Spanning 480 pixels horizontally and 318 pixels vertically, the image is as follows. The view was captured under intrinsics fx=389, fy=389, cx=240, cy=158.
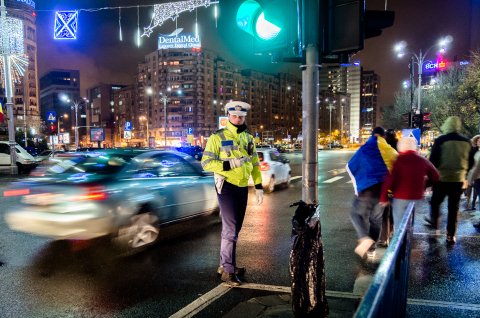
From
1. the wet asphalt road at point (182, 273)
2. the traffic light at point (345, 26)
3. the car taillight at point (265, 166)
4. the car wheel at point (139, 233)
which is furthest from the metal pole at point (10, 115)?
the traffic light at point (345, 26)

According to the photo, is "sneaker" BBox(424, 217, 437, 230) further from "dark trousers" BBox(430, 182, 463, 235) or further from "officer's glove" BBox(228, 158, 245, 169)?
"officer's glove" BBox(228, 158, 245, 169)

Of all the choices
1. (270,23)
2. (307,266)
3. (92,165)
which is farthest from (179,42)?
(307,266)

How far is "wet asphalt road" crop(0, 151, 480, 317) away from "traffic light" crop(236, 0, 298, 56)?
2.62 meters

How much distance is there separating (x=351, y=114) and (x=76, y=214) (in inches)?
7907

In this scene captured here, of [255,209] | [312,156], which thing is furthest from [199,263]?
[255,209]

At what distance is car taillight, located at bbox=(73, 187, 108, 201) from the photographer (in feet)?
18.5

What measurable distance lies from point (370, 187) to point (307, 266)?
7.71 feet

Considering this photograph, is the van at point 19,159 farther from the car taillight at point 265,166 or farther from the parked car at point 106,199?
the parked car at point 106,199

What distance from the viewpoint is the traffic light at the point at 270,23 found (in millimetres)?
3629

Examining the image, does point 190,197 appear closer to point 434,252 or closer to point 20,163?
point 434,252

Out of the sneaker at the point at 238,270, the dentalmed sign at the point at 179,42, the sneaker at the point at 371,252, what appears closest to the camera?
the sneaker at the point at 238,270

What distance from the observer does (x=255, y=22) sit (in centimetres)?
391

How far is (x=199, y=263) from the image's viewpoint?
538cm

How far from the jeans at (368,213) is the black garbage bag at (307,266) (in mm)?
2156
